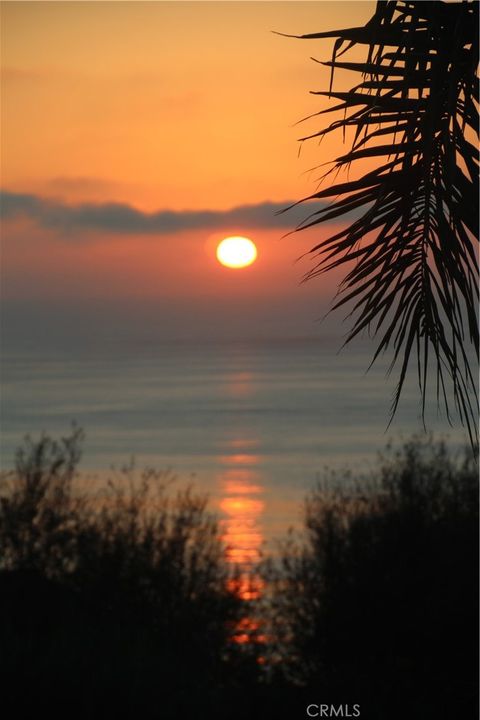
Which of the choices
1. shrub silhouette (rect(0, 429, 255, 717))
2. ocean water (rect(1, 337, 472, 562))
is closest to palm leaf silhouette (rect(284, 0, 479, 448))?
shrub silhouette (rect(0, 429, 255, 717))

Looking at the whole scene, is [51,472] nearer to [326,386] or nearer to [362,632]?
[362,632]

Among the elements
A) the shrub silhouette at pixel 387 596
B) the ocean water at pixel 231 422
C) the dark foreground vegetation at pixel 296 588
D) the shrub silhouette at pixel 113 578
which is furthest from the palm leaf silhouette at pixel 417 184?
the ocean water at pixel 231 422

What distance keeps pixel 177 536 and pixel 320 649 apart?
3166 mm

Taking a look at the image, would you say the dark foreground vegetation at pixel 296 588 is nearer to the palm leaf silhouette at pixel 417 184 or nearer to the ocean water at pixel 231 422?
the ocean water at pixel 231 422

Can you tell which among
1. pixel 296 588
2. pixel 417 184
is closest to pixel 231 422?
pixel 296 588

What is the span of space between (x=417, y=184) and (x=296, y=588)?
16.5 m

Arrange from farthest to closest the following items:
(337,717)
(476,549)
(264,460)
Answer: (264,460), (476,549), (337,717)

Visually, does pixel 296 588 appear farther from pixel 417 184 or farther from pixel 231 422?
pixel 231 422

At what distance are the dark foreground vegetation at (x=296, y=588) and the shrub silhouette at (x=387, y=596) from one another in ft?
0.08

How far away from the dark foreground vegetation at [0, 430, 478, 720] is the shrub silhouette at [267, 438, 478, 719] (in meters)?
0.02

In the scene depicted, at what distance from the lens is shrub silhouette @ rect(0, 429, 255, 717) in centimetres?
1625

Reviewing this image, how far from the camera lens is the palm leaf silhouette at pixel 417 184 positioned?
248 centimetres

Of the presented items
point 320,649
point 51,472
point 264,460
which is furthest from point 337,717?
point 264,460

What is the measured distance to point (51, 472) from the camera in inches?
788
